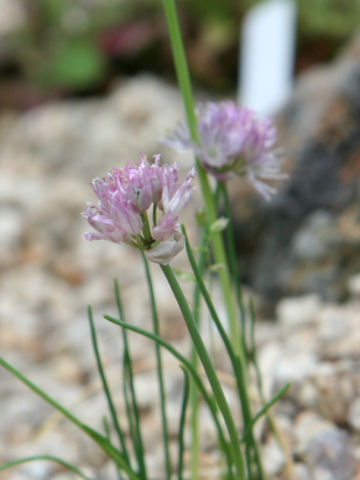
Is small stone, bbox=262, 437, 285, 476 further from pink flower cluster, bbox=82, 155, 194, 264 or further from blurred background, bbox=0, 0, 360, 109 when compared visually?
blurred background, bbox=0, 0, 360, 109

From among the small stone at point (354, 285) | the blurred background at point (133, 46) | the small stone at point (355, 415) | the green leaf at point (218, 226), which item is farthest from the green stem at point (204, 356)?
the blurred background at point (133, 46)

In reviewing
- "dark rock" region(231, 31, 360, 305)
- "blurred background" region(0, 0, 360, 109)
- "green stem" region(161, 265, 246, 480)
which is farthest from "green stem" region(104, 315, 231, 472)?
"blurred background" region(0, 0, 360, 109)

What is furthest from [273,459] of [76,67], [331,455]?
[76,67]

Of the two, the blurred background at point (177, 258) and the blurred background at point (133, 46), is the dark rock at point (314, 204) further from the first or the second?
the blurred background at point (133, 46)

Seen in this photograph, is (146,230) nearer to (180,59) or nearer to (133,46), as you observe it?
(180,59)

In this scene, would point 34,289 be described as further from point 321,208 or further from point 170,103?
point 170,103

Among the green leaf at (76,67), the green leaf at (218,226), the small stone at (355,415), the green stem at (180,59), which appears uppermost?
the green leaf at (76,67)

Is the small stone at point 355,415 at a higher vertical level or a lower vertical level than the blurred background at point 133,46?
lower
